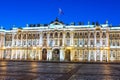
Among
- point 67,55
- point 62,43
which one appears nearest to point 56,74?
point 62,43

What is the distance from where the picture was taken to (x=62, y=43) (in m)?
91.4

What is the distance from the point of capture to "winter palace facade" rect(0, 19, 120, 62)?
8775 cm

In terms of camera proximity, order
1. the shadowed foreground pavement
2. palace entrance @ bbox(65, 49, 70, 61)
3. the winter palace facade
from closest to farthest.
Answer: the shadowed foreground pavement → the winter palace facade → palace entrance @ bbox(65, 49, 70, 61)

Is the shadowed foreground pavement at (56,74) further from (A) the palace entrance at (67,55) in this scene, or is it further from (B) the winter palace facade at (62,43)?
(A) the palace entrance at (67,55)

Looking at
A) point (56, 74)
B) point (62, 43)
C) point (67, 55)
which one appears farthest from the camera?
point (67, 55)

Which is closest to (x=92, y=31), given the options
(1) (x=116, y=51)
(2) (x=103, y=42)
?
(2) (x=103, y=42)

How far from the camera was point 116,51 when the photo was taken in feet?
286

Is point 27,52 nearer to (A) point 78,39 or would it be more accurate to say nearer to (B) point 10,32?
(B) point 10,32

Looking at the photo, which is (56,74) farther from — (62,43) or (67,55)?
(67,55)

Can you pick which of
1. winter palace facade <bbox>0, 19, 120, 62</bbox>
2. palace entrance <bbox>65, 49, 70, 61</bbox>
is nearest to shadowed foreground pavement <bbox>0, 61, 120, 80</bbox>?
winter palace facade <bbox>0, 19, 120, 62</bbox>

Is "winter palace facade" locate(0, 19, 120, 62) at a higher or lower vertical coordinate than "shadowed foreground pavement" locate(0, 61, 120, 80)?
higher

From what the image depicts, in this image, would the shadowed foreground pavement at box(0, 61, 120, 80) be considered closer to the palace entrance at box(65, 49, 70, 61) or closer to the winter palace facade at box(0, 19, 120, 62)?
the winter palace facade at box(0, 19, 120, 62)

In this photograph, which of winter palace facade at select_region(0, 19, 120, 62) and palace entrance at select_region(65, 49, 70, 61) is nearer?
winter palace facade at select_region(0, 19, 120, 62)

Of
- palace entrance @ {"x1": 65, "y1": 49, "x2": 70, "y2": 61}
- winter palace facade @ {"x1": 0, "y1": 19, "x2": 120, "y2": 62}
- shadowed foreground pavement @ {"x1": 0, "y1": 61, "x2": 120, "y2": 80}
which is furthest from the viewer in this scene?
palace entrance @ {"x1": 65, "y1": 49, "x2": 70, "y2": 61}
